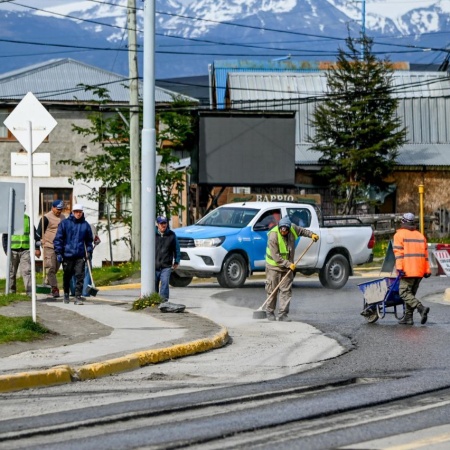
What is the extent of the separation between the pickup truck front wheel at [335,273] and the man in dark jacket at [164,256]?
680 centimetres

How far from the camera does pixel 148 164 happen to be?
64.0 ft

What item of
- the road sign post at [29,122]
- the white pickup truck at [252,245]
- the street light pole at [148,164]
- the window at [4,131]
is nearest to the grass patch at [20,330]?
the road sign post at [29,122]

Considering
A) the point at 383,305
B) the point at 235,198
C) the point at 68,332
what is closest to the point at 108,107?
the point at 235,198

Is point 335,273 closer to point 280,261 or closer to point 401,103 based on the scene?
point 280,261

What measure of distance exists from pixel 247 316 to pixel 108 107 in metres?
19.2

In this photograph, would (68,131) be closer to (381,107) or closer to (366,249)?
(381,107)

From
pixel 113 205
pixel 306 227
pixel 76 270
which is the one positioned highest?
pixel 113 205

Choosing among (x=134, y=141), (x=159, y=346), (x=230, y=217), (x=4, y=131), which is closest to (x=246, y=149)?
(x=4, y=131)

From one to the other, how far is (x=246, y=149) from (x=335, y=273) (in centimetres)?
1862

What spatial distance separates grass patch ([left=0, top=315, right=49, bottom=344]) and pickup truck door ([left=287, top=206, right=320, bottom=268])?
473 inches

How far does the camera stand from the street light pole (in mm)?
19234

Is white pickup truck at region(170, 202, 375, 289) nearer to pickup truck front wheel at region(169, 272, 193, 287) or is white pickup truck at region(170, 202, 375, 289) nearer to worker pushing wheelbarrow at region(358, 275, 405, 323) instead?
pickup truck front wheel at region(169, 272, 193, 287)

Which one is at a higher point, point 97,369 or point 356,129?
point 356,129

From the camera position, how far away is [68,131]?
5016 cm
